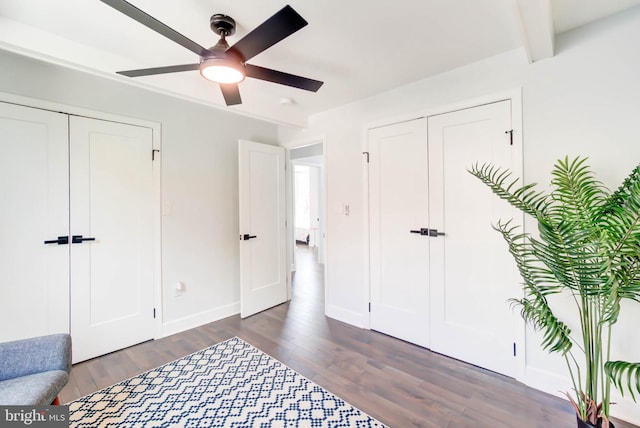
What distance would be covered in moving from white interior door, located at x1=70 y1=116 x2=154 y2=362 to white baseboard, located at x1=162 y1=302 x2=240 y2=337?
0.55 ft

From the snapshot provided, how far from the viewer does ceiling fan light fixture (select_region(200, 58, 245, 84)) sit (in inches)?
63.0

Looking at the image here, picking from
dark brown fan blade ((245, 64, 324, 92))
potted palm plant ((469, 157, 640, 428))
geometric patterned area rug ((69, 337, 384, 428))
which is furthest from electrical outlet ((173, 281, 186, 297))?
potted palm plant ((469, 157, 640, 428))

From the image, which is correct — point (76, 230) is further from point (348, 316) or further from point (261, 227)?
point (348, 316)

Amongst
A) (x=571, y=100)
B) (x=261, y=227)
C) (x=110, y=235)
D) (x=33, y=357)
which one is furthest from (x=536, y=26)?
(x=110, y=235)

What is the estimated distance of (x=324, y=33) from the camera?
189 centimetres

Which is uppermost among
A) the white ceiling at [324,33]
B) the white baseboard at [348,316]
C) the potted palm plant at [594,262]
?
the white ceiling at [324,33]

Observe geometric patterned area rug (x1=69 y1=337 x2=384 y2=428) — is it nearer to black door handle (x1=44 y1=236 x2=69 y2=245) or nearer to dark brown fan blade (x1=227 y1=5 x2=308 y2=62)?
black door handle (x1=44 y1=236 x2=69 y2=245)

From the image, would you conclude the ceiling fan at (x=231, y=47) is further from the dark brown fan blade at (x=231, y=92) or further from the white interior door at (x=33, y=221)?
the white interior door at (x=33, y=221)

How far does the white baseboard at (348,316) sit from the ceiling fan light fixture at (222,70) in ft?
8.48

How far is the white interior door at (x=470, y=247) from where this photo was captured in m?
2.19

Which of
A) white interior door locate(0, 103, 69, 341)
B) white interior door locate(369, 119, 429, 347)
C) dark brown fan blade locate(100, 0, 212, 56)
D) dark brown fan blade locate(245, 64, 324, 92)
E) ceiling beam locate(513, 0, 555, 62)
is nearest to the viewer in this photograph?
dark brown fan blade locate(100, 0, 212, 56)

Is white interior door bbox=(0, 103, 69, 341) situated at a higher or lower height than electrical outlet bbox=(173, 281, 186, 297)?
higher

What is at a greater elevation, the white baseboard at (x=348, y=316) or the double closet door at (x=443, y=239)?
the double closet door at (x=443, y=239)

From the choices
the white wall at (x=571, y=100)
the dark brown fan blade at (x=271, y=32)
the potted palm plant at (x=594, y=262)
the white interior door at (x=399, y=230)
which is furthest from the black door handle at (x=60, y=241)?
the potted palm plant at (x=594, y=262)
